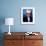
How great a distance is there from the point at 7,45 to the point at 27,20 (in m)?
1.08

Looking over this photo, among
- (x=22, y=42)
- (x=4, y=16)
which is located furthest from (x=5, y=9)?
(x=22, y=42)

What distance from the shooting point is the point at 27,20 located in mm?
4156

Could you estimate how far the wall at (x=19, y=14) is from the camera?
164 inches

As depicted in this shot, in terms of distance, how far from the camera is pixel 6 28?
420 cm

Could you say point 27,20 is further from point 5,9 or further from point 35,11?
point 5,9

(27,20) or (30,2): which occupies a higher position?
(30,2)

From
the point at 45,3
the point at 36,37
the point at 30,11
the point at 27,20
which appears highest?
the point at 45,3

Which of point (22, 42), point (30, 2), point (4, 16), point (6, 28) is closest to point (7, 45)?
point (22, 42)

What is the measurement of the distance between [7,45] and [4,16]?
1026mm

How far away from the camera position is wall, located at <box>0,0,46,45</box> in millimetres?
4156

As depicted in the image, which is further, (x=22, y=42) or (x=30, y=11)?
(x=30, y=11)

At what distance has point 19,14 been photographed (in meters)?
4.17

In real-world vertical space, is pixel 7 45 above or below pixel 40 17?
below

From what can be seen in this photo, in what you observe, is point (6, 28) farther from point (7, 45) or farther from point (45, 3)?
point (45, 3)
